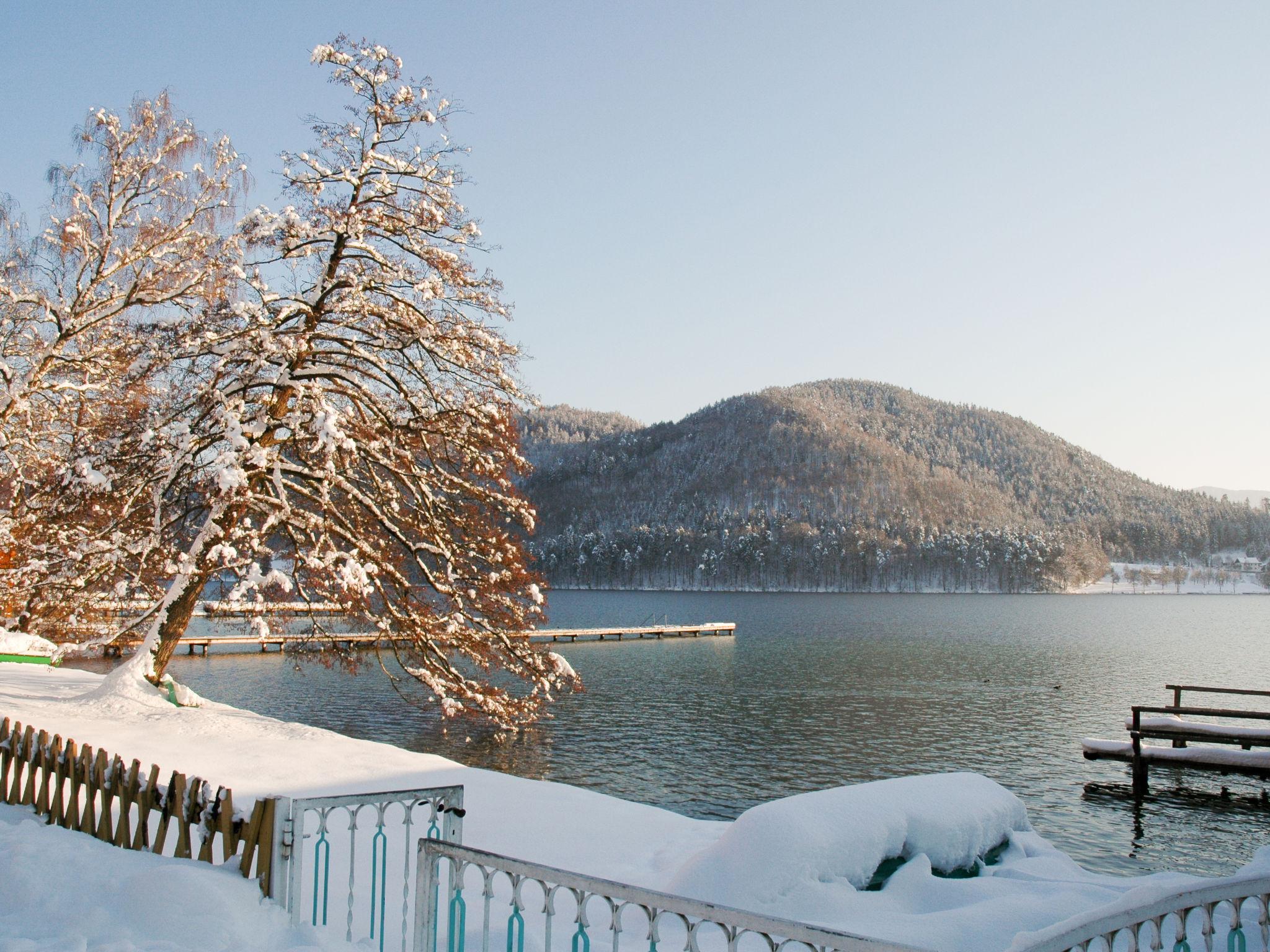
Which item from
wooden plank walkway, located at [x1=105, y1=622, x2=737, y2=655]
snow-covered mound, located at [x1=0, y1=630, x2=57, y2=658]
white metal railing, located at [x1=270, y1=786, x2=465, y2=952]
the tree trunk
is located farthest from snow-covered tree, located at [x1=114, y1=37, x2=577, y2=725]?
wooden plank walkway, located at [x1=105, y1=622, x2=737, y2=655]

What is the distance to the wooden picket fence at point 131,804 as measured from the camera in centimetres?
636

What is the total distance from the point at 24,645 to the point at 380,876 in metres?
23.3

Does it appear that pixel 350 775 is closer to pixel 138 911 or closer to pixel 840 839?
pixel 138 911

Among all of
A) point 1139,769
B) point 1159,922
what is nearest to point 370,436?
point 1159,922

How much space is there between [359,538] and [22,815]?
8550mm

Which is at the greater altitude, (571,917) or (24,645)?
(571,917)

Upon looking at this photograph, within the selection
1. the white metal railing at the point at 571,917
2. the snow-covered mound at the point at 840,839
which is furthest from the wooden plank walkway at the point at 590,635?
the white metal railing at the point at 571,917

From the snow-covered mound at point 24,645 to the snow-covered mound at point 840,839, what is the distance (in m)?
23.5

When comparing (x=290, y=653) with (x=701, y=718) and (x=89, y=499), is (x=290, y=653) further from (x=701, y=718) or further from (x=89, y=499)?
(x=701, y=718)

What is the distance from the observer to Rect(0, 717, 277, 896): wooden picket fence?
636 centimetres

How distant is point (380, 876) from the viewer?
878 cm

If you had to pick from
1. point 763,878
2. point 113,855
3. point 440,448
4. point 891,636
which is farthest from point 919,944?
point 891,636

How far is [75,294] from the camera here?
18156 mm

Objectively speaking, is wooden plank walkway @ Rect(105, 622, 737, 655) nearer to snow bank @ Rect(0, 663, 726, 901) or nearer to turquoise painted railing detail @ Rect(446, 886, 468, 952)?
snow bank @ Rect(0, 663, 726, 901)
